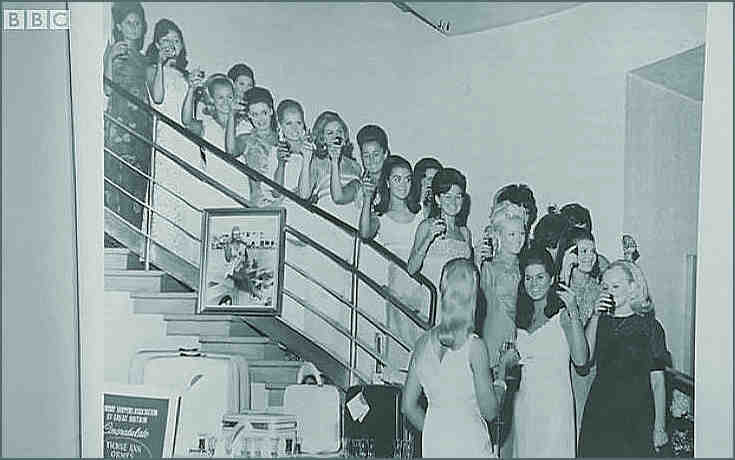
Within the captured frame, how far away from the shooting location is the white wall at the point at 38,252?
8.28 feet

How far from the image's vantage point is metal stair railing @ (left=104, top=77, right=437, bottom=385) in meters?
2.52

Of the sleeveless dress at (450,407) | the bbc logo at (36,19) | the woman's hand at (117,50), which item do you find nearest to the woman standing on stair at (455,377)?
the sleeveless dress at (450,407)

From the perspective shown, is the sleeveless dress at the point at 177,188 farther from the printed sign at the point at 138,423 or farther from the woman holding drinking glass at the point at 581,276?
the woman holding drinking glass at the point at 581,276

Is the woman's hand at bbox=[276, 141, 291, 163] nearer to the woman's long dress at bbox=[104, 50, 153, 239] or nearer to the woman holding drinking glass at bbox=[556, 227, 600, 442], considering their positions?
the woman's long dress at bbox=[104, 50, 153, 239]

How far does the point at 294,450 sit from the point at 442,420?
0.39 meters

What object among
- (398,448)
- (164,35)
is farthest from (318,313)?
(164,35)

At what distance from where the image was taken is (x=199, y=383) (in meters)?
2.57

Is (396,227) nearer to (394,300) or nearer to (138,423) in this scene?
(394,300)

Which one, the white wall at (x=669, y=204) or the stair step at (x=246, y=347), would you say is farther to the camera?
the stair step at (x=246, y=347)

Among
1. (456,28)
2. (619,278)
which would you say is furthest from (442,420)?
(456,28)

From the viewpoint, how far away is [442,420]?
2.51m

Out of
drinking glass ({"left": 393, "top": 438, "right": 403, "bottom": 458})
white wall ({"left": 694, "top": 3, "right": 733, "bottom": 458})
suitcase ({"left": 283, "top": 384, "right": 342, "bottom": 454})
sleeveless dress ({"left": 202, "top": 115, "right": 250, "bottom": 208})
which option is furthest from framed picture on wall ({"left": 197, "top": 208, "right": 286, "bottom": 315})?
white wall ({"left": 694, "top": 3, "right": 733, "bottom": 458})

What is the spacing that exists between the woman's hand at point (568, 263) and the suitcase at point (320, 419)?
25.7 inches

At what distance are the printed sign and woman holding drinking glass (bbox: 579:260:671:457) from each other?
3.49 ft
